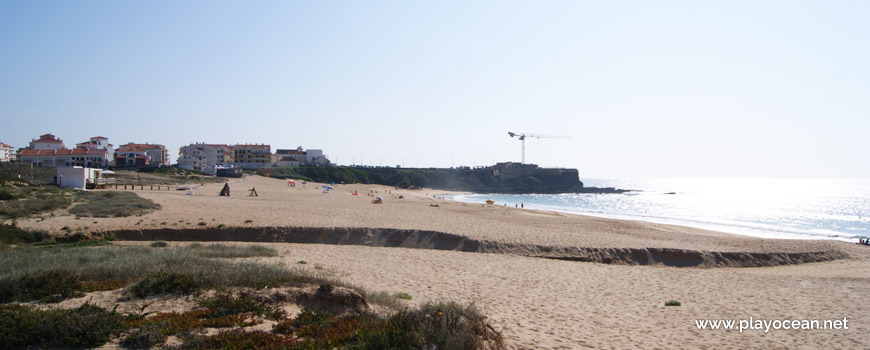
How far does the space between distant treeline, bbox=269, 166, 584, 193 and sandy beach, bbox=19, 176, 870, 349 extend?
6681cm

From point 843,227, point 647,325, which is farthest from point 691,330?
point 843,227

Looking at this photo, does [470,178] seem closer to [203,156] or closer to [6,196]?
[203,156]

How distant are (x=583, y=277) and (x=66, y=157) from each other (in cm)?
7875

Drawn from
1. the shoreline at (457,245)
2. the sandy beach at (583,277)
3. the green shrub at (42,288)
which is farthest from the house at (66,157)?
the green shrub at (42,288)

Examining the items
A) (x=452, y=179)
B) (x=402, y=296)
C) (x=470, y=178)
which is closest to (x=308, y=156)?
(x=452, y=179)

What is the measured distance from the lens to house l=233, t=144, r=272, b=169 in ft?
334

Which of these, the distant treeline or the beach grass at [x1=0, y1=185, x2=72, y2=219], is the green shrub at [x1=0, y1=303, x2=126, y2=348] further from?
the distant treeline

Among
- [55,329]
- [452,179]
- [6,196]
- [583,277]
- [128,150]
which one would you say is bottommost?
[583,277]

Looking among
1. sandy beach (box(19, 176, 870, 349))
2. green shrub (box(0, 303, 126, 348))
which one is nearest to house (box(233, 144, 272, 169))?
sandy beach (box(19, 176, 870, 349))

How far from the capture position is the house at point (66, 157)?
67375 millimetres

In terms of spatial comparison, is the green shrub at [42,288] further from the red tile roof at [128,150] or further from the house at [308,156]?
the house at [308,156]

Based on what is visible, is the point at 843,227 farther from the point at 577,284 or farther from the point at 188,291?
the point at 188,291

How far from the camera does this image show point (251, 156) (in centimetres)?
10250

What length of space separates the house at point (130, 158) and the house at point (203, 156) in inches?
322
